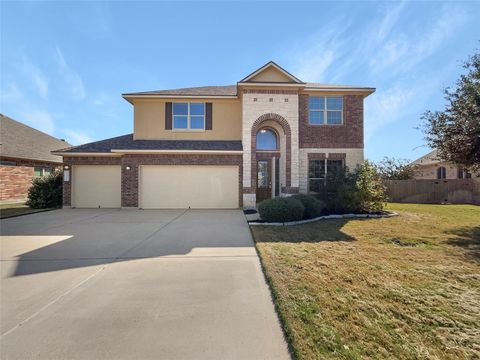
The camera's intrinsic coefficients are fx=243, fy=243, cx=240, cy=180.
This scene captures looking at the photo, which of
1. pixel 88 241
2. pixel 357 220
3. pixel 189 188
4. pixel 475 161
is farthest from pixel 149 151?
pixel 475 161

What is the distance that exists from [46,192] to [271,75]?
47.1 ft

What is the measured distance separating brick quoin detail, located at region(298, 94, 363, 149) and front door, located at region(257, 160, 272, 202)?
2.26 meters

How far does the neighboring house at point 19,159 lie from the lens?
17.2 meters

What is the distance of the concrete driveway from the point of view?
2.61m

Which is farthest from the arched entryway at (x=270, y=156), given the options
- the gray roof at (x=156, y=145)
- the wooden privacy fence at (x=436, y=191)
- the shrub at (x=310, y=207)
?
the wooden privacy fence at (x=436, y=191)

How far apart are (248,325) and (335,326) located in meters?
1.04

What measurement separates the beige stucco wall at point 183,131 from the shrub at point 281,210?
20.7 feet

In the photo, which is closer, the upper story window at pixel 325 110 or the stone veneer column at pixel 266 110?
the stone veneer column at pixel 266 110

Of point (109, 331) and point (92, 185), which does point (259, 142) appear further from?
point (109, 331)

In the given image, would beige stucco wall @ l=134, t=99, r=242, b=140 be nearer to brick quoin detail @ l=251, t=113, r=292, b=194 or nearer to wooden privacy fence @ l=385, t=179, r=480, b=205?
brick quoin detail @ l=251, t=113, r=292, b=194

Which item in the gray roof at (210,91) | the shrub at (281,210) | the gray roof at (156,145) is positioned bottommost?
the shrub at (281,210)

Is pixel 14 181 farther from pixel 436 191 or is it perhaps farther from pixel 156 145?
pixel 436 191

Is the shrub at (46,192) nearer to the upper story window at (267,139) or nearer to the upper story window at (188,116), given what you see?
the upper story window at (188,116)

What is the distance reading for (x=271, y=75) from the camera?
13047 millimetres
